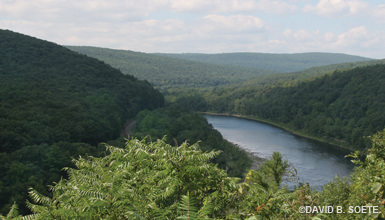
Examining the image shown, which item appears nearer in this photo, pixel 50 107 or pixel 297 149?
pixel 50 107

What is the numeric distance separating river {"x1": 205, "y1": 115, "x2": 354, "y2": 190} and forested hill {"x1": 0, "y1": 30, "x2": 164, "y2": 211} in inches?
1121

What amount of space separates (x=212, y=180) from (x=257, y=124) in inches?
4365

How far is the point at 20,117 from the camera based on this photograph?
45781mm

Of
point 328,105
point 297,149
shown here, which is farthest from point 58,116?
point 328,105

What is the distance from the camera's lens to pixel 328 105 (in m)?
113

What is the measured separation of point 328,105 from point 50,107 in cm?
8870

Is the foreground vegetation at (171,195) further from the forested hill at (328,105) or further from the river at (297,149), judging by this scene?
the forested hill at (328,105)

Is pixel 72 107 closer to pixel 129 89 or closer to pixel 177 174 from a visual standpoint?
pixel 129 89

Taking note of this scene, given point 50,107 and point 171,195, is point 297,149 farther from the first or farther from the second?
point 171,195

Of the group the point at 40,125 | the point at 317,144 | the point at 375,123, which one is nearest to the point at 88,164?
the point at 40,125

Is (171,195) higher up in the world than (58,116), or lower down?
higher up

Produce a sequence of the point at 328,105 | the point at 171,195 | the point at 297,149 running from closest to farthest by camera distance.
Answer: the point at 171,195, the point at 297,149, the point at 328,105

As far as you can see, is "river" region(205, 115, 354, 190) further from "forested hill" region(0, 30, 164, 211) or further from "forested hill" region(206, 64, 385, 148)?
"forested hill" region(0, 30, 164, 211)

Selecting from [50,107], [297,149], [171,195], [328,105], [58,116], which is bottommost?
[297,149]
